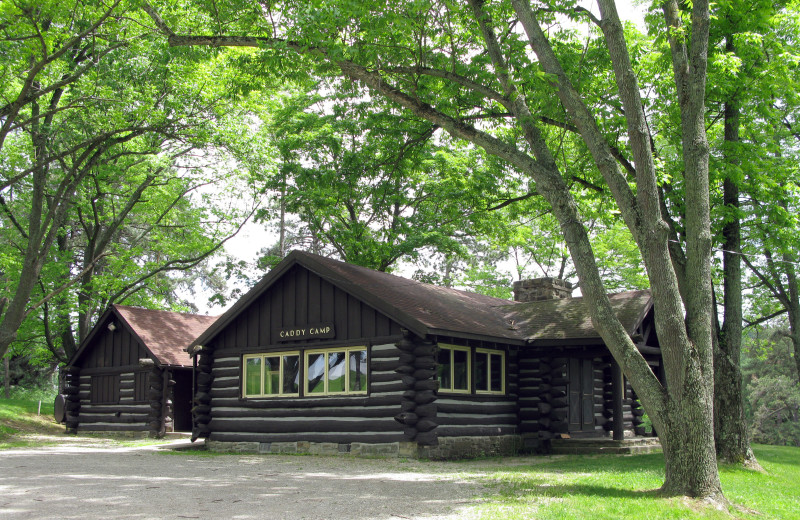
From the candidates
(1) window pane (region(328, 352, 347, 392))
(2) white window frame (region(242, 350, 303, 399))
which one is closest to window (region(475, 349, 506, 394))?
(1) window pane (region(328, 352, 347, 392))

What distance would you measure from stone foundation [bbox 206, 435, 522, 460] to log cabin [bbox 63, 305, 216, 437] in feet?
20.4

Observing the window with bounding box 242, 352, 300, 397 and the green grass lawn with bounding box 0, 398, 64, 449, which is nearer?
the window with bounding box 242, 352, 300, 397

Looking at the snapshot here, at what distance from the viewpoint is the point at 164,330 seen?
27.5 metres

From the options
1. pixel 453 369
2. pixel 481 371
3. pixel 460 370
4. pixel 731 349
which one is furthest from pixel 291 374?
pixel 731 349

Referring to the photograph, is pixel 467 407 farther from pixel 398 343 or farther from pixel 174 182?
pixel 174 182

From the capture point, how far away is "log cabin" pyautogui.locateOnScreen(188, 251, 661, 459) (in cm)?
1636

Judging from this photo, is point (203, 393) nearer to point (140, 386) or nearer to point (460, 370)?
point (140, 386)

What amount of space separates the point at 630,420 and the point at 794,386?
23.7m

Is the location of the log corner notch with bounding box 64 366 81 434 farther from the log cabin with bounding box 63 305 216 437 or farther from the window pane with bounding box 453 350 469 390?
the window pane with bounding box 453 350 469 390

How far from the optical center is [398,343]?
16188 mm

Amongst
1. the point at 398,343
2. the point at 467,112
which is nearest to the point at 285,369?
the point at 398,343

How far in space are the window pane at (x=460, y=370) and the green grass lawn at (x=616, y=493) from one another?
Answer: 9.22ft

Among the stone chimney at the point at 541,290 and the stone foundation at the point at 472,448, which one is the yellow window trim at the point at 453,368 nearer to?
the stone foundation at the point at 472,448

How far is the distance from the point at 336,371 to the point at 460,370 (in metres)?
3.07
